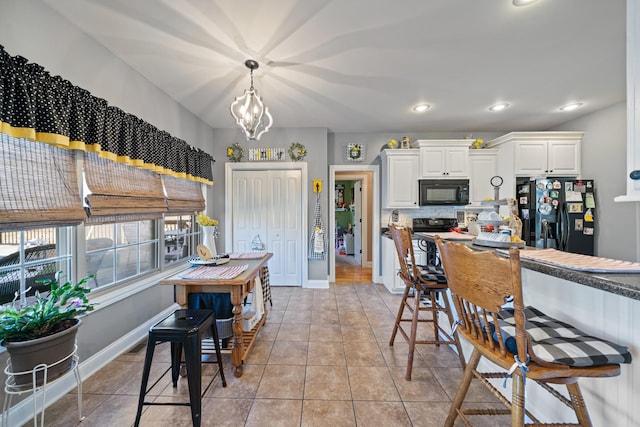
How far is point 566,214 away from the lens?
3.29 meters

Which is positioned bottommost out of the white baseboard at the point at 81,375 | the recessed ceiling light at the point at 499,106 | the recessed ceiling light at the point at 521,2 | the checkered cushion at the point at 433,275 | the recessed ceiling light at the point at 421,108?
the white baseboard at the point at 81,375

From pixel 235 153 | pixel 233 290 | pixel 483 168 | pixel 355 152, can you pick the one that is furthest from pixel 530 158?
pixel 235 153

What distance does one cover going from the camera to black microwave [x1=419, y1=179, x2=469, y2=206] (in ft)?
13.0

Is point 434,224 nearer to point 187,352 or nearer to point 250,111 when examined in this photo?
point 250,111

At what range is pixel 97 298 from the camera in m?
2.05

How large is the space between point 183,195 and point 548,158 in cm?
512

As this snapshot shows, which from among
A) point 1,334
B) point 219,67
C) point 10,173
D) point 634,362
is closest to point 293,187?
point 219,67

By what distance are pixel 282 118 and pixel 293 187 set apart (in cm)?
106

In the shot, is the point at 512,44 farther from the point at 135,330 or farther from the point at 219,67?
the point at 135,330

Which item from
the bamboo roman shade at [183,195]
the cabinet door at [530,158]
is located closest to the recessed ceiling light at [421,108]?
the cabinet door at [530,158]

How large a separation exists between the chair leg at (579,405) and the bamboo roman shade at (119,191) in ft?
9.75

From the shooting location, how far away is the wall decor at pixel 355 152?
4359 mm

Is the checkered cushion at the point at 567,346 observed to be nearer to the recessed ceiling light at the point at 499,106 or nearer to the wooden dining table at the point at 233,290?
the wooden dining table at the point at 233,290

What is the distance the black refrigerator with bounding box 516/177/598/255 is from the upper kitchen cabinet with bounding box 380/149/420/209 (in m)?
1.56
